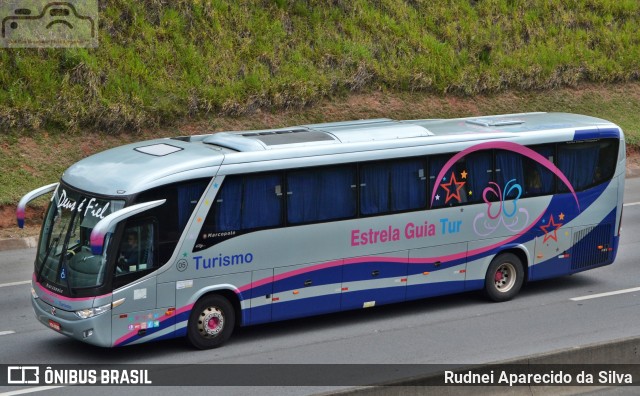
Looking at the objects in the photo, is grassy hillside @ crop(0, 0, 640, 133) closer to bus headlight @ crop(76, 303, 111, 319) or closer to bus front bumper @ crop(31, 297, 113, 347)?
bus front bumper @ crop(31, 297, 113, 347)

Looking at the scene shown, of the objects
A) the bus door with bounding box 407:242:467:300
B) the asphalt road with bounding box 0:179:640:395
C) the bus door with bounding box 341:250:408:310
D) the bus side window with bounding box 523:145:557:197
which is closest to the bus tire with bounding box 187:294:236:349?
the asphalt road with bounding box 0:179:640:395

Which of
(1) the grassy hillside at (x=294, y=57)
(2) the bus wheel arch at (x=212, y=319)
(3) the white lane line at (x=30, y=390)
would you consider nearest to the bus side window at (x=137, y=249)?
(2) the bus wheel arch at (x=212, y=319)

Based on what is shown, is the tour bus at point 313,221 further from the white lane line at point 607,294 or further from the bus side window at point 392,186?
the white lane line at point 607,294

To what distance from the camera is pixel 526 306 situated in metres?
16.5

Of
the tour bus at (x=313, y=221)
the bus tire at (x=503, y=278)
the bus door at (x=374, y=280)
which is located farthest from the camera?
the bus tire at (x=503, y=278)

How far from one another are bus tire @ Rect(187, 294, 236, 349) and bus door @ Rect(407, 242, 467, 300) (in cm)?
301

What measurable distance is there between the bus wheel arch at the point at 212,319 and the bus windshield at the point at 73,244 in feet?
4.95

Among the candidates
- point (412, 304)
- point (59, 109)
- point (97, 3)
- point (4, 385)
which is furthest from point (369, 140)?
point (97, 3)

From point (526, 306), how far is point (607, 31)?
1939 centimetres

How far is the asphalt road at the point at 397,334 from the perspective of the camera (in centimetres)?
1358
